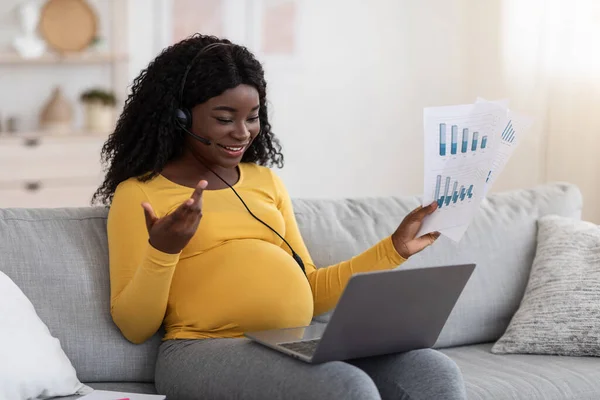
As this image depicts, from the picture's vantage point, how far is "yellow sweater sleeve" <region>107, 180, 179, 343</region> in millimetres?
1617

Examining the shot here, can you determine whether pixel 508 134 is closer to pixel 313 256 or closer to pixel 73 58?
pixel 313 256

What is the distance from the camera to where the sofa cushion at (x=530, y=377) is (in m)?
1.84

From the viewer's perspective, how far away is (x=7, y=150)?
14.5 ft

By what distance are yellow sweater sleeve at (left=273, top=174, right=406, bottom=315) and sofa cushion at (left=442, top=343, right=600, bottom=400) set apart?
309mm

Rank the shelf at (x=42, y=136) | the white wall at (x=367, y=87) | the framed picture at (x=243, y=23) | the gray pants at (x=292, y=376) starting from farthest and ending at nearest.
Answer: the white wall at (x=367, y=87) → the framed picture at (x=243, y=23) → the shelf at (x=42, y=136) → the gray pants at (x=292, y=376)

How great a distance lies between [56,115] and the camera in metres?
4.62

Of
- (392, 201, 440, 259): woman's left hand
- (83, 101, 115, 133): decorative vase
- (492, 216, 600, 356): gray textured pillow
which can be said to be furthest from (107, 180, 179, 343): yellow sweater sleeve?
(83, 101, 115, 133): decorative vase

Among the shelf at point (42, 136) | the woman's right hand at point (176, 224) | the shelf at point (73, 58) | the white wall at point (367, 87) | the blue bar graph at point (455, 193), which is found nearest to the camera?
the woman's right hand at point (176, 224)


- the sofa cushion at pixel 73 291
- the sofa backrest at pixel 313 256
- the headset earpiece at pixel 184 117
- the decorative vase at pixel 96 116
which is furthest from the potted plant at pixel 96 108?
the headset earpiece at pixel 184 117

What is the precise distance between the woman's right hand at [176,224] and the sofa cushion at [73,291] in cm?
33

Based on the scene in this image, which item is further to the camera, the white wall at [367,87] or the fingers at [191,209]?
the white wall at [367,87]

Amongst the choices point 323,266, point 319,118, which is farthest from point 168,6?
point 323,266

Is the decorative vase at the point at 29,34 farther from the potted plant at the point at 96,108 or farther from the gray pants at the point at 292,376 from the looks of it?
the gray pants at the point at 292,376

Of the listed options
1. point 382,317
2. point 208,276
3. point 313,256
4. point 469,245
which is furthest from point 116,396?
point 469,245
